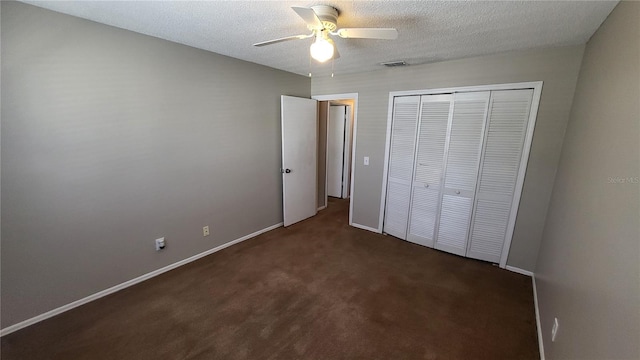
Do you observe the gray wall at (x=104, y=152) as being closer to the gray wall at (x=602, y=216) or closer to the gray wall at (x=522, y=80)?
the gray wall at (x=522, y=80)

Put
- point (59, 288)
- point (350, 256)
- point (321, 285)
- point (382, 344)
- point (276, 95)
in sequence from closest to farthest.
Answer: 1. point (382, 344)
2. point (59, 288)
3. point (321, 285)
4. point (350, 256)
5. point (276, 95)

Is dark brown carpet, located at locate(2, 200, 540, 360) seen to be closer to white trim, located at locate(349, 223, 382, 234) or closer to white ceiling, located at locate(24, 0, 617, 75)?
white trim, located at locate(349, 223, 382, 234)

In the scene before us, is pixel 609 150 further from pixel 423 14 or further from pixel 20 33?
pixel 20 33

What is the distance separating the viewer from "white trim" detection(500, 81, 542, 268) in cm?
243

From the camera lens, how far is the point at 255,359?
5.53 feet

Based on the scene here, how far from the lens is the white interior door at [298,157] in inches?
143

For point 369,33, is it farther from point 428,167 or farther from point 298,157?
point 298,157

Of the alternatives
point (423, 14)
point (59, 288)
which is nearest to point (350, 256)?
point (423, 14)

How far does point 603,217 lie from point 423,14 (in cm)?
158

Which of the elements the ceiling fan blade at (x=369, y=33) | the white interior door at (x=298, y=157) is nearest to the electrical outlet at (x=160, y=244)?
the white interior door at (x=298, y=157)

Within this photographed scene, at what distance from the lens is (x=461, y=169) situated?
2.92 metres

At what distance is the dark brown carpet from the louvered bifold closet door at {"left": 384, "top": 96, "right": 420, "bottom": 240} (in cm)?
64

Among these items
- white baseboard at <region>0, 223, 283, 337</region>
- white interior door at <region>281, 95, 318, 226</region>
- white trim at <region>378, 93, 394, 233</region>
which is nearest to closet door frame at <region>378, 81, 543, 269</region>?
white trim at <region>378, 93, 394, 233</region>

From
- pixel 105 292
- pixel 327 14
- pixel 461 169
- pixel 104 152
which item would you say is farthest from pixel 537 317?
pixel 104 152
